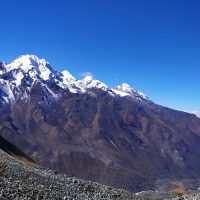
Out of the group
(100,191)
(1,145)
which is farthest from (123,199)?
(1,145)

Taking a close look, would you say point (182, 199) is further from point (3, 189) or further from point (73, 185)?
point (3, 189)

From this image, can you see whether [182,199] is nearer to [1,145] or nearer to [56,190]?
[56,190]

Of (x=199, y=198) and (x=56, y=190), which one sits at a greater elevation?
(x=199, y=198)

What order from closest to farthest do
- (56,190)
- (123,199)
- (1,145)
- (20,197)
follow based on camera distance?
(20,197)
(56,190)
(123,199)
(1,145)

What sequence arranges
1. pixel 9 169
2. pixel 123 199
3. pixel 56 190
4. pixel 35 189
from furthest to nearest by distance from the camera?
pixel 123 199 → pixel 9 169 → pixel 56 190 → pixel 35 189

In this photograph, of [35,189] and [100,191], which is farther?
[100,191]

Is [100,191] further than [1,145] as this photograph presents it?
No

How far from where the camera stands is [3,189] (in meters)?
35.2

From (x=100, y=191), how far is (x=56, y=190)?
10.6 metres

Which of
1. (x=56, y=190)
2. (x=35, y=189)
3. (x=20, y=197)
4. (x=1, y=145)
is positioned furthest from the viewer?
(x=1, y=145)

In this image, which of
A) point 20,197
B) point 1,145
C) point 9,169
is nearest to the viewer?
point 20,197

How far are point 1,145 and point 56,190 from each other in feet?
219

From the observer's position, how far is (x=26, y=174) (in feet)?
158

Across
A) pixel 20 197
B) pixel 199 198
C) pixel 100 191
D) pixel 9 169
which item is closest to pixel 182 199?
pixel 199 198
